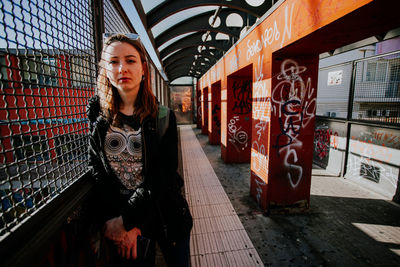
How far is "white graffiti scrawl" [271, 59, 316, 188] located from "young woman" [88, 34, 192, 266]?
8.13 feet

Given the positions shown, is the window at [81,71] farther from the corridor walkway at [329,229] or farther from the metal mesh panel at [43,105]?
the corridor walkway at [329,229]

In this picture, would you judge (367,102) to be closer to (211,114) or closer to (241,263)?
(241,263)

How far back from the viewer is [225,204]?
12.7 ft

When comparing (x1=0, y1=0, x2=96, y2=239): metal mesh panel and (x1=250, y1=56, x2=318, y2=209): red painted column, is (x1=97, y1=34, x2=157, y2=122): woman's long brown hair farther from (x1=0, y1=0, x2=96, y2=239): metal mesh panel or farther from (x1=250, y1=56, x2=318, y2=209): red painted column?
(x1=250, y1=56, x2=318, y2=209): red painted column

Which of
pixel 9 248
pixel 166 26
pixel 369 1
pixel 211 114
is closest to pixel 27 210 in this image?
pixel 9 248

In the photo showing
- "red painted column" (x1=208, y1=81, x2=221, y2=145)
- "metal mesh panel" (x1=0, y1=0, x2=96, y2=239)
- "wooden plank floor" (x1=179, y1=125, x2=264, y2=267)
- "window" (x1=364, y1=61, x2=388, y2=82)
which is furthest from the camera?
"red painted column" (x1=208, y1=81, x2=221, y2=145)

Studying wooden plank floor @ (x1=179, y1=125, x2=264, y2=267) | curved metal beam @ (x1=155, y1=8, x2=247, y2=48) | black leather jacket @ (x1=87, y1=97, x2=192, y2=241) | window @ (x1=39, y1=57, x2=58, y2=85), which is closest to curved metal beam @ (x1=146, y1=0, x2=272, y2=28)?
curved metal beam @ (x1=155, y1=8, x2=247, y2=48)

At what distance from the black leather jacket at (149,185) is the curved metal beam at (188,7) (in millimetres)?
3322

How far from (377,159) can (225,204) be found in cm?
374

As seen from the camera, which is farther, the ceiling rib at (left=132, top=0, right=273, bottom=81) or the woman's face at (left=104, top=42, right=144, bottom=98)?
the ceiling rib at (left=132, top=0, right=273, bottom=81)

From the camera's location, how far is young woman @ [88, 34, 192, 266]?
4.33ft

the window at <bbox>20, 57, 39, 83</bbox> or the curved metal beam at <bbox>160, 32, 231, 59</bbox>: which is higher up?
the curved metal beam at <bbox>160, 32, 231, 59</bbox>

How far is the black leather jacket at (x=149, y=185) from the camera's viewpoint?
1.36 m

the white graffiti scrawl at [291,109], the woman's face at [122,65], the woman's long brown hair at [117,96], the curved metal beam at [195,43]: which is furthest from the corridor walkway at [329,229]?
the curved metal beam at [195,43]
